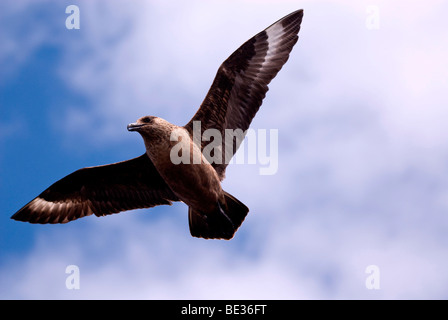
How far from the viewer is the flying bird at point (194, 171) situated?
20.1 feet

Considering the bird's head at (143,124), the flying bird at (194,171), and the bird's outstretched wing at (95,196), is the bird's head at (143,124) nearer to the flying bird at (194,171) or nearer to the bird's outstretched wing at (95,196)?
the flying bird at (194,171)

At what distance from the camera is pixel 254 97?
6.59 meters

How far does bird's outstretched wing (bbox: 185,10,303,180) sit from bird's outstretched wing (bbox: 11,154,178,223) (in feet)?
2.91

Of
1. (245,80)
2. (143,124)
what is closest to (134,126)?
(143,124)

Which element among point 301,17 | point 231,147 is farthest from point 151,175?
point 301,17

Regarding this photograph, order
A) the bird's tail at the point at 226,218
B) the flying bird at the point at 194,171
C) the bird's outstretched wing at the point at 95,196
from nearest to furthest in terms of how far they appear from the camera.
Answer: the flying bird at the point at 194,171 < the bird's tail at the point at 226,218 < the bird's outstretched wing at the point at 95,196

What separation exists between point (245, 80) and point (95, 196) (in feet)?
7.15

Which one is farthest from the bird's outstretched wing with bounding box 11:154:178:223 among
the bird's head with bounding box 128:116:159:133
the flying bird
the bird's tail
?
the bird's head with bounding box 128:116:159:133

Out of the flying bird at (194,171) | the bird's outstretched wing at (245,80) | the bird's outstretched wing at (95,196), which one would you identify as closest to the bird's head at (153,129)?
the flying bird at (194,171)

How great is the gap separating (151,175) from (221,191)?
3.30 feet

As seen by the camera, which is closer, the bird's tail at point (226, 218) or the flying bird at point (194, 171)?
the flying bird at point (194, 171)

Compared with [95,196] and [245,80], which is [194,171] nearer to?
[245,80]

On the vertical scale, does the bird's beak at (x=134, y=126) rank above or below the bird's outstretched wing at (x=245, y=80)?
below

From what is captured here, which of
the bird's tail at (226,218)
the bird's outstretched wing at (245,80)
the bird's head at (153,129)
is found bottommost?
the bird's tail at (226,218)
